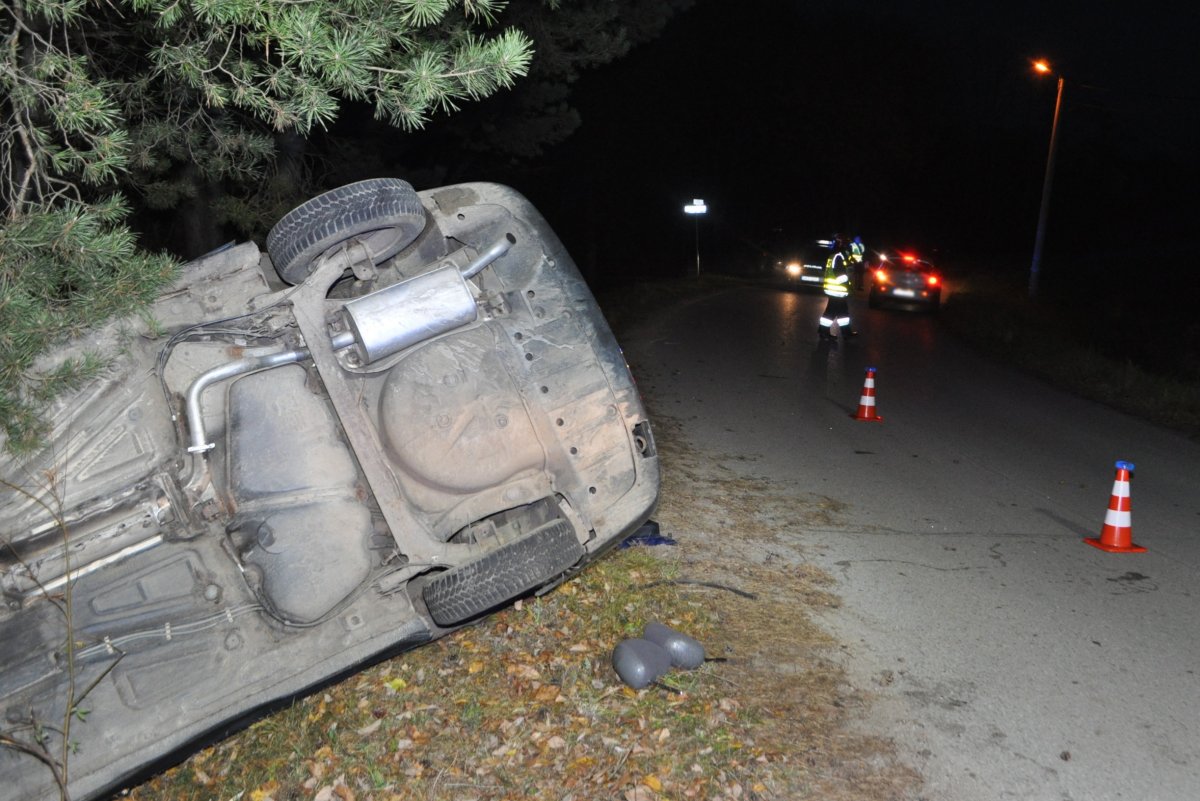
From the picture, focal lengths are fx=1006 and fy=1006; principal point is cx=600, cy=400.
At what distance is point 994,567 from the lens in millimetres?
7008

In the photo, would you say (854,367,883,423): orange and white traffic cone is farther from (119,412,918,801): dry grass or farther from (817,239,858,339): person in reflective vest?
(119,412,918,801): dry grass

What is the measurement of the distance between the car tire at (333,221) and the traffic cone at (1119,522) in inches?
218

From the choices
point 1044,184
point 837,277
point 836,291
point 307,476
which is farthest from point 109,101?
point 1044,184

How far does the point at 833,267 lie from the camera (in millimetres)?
16125

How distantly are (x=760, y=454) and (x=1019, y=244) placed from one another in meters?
53.3

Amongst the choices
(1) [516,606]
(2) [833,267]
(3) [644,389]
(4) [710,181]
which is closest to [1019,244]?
(4) [710,181]

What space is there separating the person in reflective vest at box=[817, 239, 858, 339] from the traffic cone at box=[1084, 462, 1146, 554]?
8.81 m

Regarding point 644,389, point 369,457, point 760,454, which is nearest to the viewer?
point 369,457

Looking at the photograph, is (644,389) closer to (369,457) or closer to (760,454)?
(760,454)

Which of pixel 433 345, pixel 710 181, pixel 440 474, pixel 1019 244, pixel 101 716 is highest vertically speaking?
pixel 433 345

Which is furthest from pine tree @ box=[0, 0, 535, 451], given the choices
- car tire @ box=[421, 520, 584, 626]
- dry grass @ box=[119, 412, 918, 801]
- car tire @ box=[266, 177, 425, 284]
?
dry grass @ box=[119, 412, 918, 801]

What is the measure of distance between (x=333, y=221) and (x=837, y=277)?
12.4 m

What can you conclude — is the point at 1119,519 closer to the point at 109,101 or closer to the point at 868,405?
the point at 868,405

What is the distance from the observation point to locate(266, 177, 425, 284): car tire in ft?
15.7
